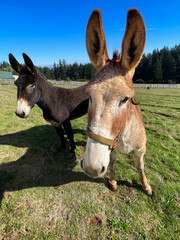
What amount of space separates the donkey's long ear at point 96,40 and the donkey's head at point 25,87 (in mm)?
2264

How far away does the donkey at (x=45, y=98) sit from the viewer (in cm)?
343

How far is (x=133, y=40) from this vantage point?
1.61 m

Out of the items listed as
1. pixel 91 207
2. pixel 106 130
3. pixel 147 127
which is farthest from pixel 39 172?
pixel 147 127

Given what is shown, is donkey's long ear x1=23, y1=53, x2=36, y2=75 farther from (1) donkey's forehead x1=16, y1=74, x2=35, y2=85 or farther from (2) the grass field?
(2) the grass field

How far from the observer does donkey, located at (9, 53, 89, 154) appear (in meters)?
3.43

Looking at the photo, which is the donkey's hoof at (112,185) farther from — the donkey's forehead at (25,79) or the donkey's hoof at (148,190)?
the donkey's forehead at (25,79)

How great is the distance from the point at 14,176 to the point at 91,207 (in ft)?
7.99

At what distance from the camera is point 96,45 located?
73.1 inches

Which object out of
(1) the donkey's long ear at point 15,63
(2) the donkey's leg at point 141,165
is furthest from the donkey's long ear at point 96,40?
(1) the donkey's long ear at point 15,63

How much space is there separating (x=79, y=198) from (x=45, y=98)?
317 centimetres

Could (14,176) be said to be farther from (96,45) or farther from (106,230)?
(96,45)

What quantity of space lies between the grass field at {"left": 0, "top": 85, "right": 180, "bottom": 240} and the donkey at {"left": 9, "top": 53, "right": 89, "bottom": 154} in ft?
4.36

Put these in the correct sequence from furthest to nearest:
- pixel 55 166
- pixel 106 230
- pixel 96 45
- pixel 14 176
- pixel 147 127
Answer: pixel 147 127 < pixel 55 166 < pixel 14 176 < pixel 106 230 < pixel 96 45

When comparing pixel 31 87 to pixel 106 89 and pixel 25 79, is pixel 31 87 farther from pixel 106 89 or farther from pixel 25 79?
pixel 106 89
